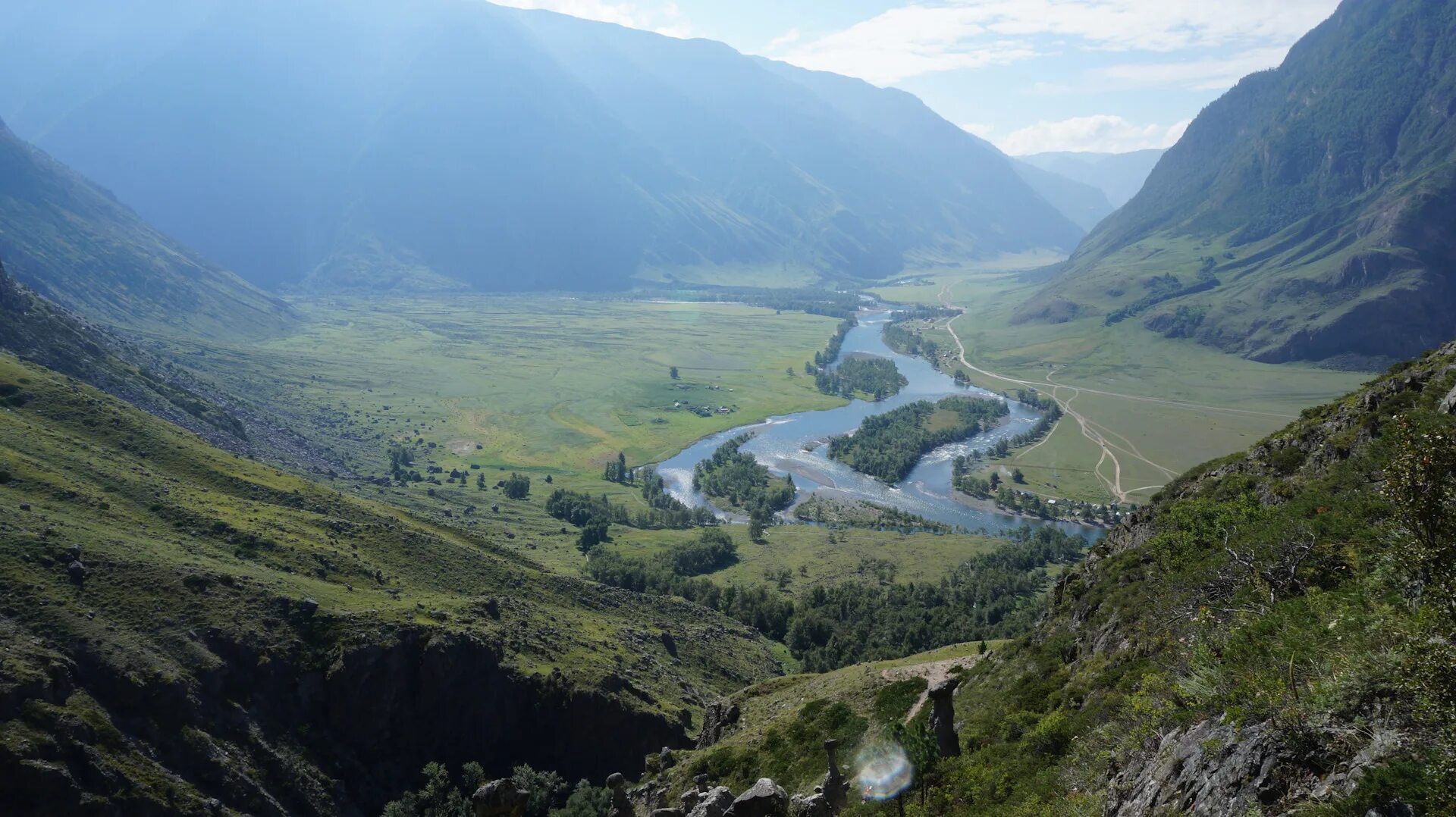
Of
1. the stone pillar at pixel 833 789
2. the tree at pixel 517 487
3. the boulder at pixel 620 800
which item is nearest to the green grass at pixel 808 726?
the stone pillar at pixel 833 789

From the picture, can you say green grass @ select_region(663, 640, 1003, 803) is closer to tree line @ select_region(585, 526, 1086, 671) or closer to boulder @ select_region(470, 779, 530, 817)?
boulder @ select_region(470, 779, 530, 817)

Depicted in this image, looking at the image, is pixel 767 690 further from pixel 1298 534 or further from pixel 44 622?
pixel 44 622

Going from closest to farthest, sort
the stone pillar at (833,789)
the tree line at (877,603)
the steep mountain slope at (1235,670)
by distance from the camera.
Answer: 1. the steep mountain slope at (1235,670)
2. the stone pillar at (833,789)
3. the tree line at (877,603)

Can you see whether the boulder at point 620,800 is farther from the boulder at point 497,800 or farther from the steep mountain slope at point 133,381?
the steep mountain slope at point 133,381

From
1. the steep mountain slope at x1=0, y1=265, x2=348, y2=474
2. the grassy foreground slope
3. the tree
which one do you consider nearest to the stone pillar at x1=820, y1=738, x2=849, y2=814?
the grassy foreground slope

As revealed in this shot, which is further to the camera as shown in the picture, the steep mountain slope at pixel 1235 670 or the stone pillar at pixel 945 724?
the stone pillar at pixel 945 724

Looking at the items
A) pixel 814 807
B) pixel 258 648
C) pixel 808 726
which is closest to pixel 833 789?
pixel 814 807
